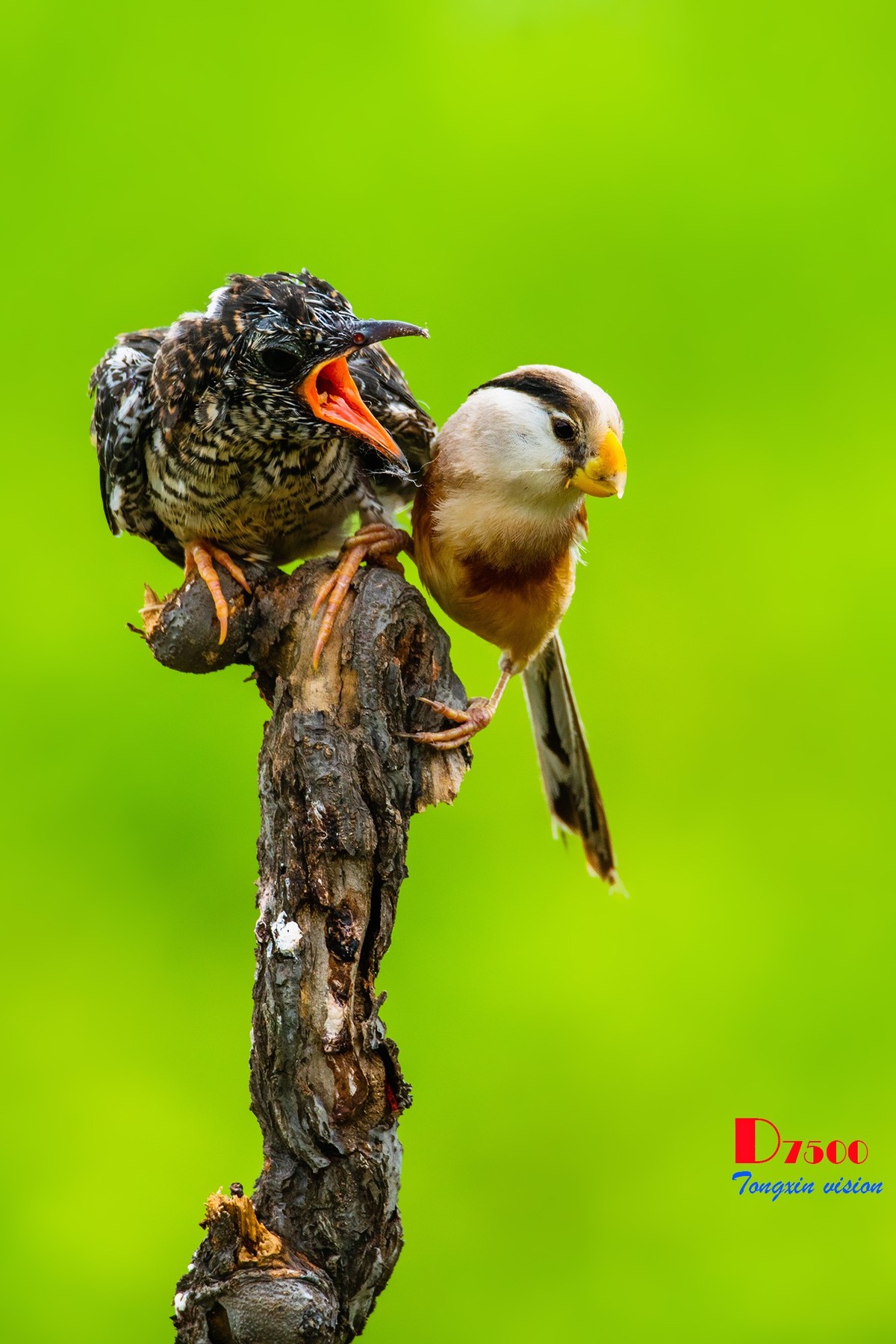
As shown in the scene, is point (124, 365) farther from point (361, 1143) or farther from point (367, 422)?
point (361, 1143)

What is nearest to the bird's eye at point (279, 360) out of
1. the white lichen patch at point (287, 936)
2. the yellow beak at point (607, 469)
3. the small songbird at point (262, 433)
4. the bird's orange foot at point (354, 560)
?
the small songbird at point (262, 433)

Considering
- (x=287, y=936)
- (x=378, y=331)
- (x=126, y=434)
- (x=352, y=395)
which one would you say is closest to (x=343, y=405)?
(x=352, y=395)

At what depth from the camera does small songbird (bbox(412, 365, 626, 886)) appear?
58.7 inches

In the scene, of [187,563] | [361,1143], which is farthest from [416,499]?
[361,1143]

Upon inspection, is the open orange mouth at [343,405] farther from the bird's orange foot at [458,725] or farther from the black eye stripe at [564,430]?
the bird's orange foot at [458,725]

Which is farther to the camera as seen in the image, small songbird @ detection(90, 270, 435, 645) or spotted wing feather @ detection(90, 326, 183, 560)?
spotted wing feather @ detection(90, 326, 183, 560)

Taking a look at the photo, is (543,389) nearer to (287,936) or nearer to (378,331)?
(378,331)

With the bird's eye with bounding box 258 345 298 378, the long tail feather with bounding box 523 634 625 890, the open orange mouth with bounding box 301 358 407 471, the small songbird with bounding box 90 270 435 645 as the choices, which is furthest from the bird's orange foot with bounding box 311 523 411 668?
the long tail feather with bounding box 523 634 625 890

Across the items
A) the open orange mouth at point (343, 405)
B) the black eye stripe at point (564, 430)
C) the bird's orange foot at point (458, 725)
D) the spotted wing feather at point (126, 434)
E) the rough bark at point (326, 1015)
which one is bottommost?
Result: the rough bark at point (326, 1015)

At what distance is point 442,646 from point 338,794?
238mm

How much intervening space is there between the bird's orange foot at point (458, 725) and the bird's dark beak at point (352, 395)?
297mm

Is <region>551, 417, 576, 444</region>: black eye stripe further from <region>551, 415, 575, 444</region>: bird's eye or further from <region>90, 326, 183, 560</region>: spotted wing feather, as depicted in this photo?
<region>90, 326, 183, 560</region>: spotted wing feather

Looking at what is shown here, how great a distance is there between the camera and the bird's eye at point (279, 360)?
149 cm

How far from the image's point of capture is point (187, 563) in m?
1.67
